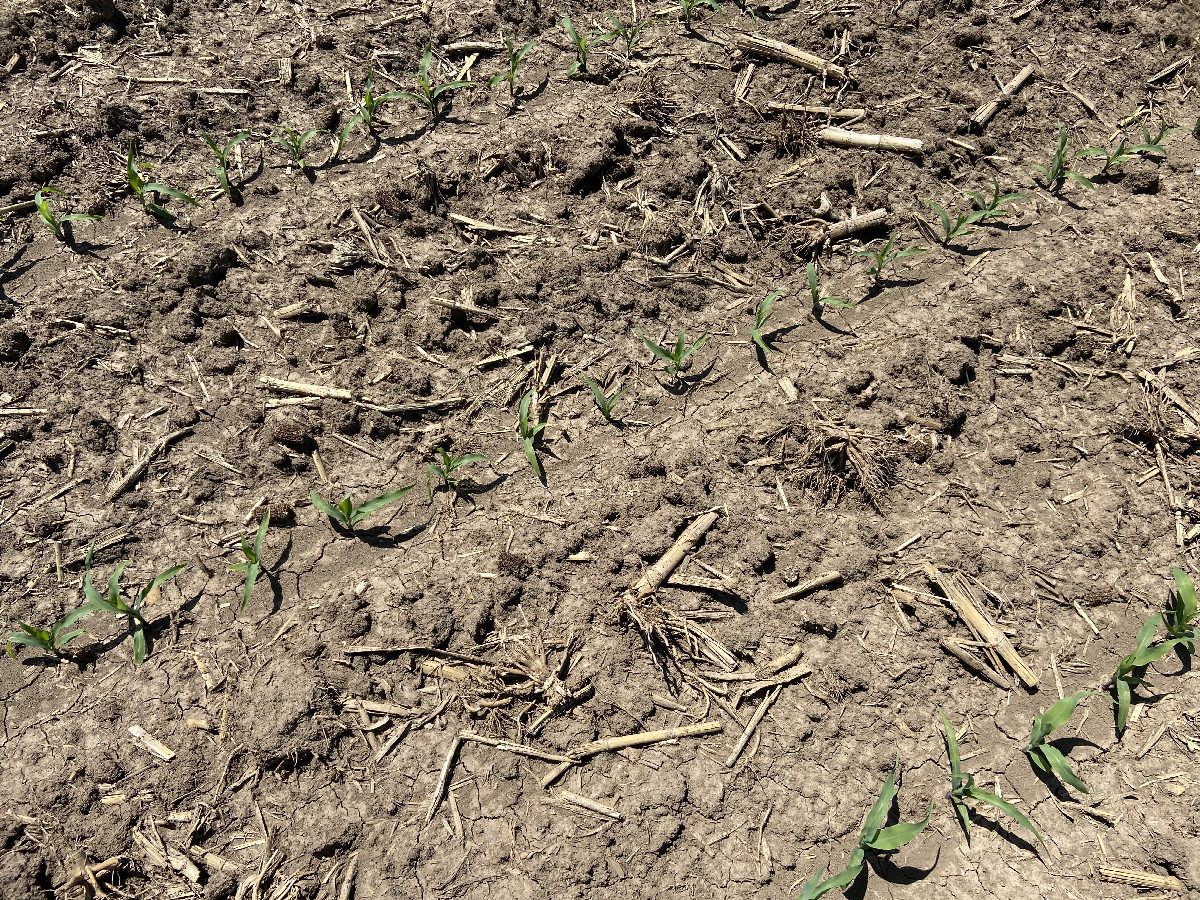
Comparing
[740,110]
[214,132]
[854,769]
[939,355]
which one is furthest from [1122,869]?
[214,132]

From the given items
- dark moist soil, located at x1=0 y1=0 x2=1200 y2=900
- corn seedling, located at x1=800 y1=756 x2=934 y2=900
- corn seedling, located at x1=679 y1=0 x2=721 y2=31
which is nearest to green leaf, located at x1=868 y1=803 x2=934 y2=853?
corn seedling, located at x1=800 y1=756 x2=934 y2=900

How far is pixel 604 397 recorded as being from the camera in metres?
3.15

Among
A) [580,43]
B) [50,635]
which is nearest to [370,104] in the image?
[580,43]

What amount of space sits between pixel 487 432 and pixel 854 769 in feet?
5.73

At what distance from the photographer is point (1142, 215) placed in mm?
3621

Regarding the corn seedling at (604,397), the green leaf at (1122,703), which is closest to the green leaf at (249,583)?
the corn seedling at (604,397)

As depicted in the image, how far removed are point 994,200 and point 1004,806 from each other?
251cm

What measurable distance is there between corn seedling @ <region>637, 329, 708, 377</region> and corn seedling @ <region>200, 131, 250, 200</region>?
1.99m

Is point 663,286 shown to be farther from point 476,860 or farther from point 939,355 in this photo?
point 476,860

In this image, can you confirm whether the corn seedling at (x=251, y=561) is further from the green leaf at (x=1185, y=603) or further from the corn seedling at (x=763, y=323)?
the green leaf at (x=1185, y=603)

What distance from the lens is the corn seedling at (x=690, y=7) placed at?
4094 mm

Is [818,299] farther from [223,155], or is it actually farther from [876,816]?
[223,155]

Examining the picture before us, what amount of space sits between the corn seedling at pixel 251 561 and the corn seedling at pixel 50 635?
1.63 ft

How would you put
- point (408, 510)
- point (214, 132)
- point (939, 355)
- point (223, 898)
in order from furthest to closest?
point (214, 132), point (939, 355), point (408, 510), point (223, 898)
